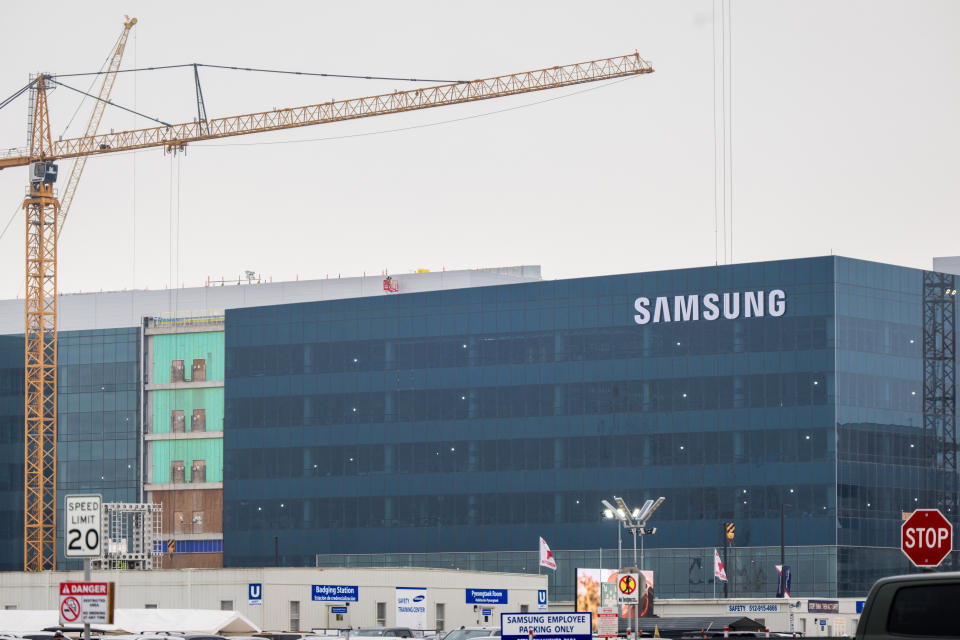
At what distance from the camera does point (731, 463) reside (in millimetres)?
115000

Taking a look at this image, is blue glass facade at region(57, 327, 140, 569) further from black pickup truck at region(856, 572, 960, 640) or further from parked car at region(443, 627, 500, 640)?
black pickup truck at region(856, 572, 960, 640)

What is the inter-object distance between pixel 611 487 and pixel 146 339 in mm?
48225

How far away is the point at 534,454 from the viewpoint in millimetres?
121312

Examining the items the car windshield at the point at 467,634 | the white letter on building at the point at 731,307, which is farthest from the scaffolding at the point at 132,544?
the car windshield at the point at 467,634

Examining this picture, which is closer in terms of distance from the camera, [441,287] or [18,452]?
[18,452]

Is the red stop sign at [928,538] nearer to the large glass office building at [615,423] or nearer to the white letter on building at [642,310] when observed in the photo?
the large glass office building at [615,423]

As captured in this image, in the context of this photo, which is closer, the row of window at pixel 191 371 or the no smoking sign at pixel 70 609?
the no smoking sign at pixel 70 609

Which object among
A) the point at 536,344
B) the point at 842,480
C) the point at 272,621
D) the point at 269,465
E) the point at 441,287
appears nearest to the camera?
the point at 272,621

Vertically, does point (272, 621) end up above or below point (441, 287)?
below

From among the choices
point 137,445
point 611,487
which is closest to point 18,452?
point 137,445

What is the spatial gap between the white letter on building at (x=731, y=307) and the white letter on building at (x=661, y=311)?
170 inches

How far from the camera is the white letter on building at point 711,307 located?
116688mm

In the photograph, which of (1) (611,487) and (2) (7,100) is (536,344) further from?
(2) (7,100)

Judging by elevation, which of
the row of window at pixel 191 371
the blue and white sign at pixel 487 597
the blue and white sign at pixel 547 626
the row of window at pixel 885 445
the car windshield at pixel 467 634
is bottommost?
the car windshield at pixel 467 634
